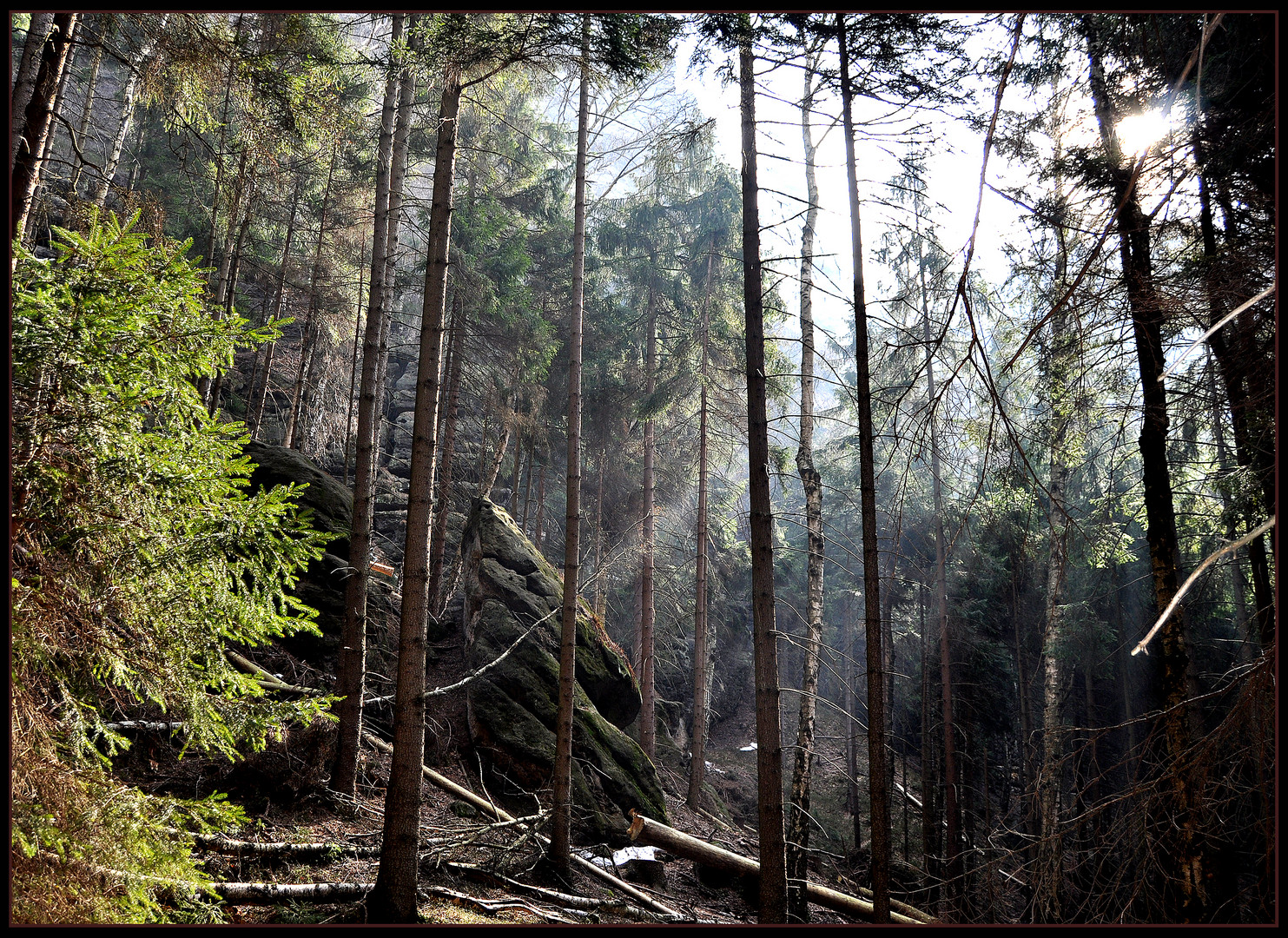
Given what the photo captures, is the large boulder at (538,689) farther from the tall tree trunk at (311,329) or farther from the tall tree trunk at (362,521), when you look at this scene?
the tall tree trunk at (311,329)

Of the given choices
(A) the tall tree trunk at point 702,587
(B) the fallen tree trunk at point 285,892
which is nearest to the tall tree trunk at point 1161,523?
(B) the fallen tree trunk at point 285,892

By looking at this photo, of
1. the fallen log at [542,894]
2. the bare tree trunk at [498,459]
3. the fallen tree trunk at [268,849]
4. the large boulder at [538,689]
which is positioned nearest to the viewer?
the fallen tree trunk at [268,849]

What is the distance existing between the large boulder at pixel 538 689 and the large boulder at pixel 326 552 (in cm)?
169

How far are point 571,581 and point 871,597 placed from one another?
398 centimetres

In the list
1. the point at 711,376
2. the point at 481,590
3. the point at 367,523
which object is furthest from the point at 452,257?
the point at 367,523

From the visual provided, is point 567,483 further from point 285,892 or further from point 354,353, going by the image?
point 354,353

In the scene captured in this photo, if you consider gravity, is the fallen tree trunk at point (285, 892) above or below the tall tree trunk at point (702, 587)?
below

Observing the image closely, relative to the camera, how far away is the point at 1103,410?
5.59 metres

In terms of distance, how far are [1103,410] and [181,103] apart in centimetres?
760

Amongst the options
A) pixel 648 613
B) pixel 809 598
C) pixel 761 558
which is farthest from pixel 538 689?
pixel 648 613

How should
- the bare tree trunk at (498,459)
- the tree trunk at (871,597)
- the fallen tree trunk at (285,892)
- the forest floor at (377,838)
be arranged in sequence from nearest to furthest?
the fallen tree trunk at (285,892)
the tree trunk at (871,597)
the forest floor at (377,838)
the bare tree trunk at (498,459)

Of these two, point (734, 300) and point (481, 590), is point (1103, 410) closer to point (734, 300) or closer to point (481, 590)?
point (481, 590)

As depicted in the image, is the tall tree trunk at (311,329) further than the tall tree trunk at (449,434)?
Yes

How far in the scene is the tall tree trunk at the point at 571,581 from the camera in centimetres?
751
